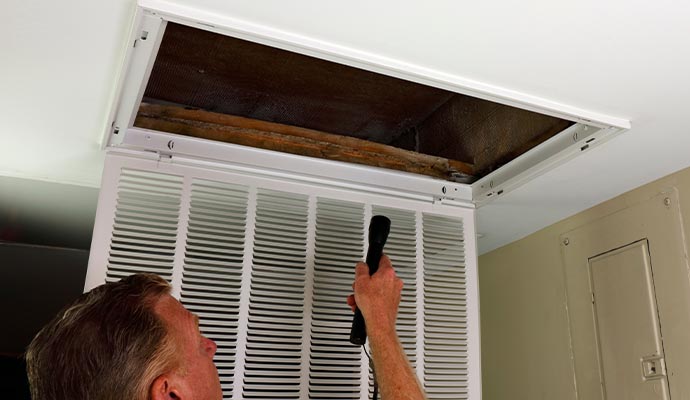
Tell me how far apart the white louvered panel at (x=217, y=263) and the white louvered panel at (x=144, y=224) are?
0.04m

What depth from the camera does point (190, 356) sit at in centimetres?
102

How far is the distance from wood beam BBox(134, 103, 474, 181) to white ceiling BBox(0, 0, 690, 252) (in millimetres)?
135

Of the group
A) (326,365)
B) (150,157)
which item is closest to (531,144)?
(326,365)

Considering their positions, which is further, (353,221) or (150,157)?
(353,221)

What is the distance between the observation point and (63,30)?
951 millimetres

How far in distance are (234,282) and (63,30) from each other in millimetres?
537

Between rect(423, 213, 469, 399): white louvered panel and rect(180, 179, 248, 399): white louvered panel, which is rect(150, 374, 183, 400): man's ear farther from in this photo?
rect(423, 213, 469, 399): white louvered panel

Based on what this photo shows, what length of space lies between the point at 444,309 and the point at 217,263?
19.7 inches

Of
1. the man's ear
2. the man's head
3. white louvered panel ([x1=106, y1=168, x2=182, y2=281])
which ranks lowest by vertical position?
the man's ear

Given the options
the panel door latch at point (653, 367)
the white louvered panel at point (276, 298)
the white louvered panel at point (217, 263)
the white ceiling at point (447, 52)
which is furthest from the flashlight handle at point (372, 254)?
the panel door latch at point (653, 367)

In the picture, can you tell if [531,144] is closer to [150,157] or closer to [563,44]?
[563,44]

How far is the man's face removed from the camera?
3.25 feet

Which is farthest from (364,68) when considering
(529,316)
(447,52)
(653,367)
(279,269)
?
(529,316)

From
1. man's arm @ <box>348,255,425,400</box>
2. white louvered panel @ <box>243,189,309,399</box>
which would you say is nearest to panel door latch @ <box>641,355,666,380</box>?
man's arm @ <box>348,255,425,400</box>
